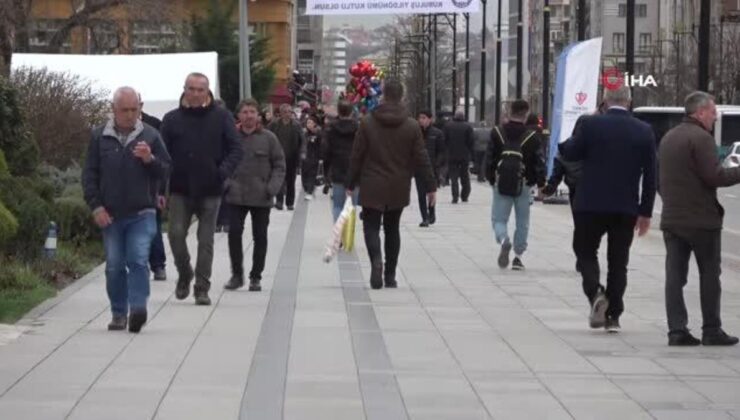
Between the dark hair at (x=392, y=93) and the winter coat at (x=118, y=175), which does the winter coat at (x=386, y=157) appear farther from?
Result: the winter coat at (x=118, y=175)

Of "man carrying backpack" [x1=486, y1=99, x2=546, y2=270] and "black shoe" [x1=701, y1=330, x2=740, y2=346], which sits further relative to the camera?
"man carrying backpack" [x1=486, y1=99, x2=546, y2=270]

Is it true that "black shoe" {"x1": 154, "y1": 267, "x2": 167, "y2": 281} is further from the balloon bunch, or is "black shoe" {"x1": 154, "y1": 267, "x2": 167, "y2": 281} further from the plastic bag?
the balloon bunch

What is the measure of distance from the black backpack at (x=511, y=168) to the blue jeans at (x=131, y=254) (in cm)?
596

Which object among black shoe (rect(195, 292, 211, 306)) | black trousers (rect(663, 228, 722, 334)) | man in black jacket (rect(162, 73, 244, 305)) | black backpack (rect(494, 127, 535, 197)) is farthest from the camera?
black backpack (rect(494, 127, 535, 197))

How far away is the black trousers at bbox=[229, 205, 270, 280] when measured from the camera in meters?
14.5

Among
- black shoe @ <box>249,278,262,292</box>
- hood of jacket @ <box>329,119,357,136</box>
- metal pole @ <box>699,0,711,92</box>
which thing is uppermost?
metal pole @ <box>699,0,711,92</box>

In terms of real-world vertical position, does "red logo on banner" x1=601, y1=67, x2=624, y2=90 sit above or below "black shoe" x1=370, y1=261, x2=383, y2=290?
above

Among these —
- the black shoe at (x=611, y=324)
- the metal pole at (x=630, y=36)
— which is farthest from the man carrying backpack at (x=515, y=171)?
the metal pole at (x=630, y=36)

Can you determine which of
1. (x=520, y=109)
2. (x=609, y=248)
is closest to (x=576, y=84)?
(x=520, y=109)

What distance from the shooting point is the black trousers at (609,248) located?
1192 centimetres

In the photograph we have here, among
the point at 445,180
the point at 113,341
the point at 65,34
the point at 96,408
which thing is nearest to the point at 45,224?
the point at 113,341

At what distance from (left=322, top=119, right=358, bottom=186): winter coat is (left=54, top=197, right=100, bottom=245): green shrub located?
3.01 metres

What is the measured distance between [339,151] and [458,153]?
1044 cm

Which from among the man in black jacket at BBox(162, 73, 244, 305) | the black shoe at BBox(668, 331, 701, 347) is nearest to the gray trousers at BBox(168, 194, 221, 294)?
the man in black jacket at BBox(162, 73, 244, 305)
